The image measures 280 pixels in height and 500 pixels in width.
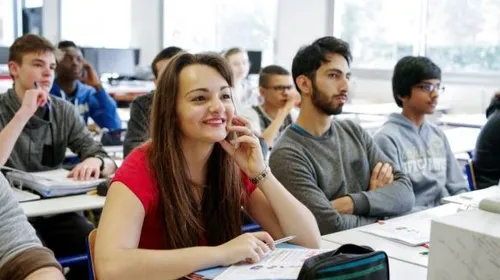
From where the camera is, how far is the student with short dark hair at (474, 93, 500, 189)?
10.4 ft

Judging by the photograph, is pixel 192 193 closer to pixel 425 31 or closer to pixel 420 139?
pixel 420 139

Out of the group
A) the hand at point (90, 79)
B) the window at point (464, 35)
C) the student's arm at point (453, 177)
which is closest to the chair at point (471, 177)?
the student's arm at point (453, 177)

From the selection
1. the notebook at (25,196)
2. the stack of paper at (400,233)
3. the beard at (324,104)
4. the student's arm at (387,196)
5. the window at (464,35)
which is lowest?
the notebook at (25,196)

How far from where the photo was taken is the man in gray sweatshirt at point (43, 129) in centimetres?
273

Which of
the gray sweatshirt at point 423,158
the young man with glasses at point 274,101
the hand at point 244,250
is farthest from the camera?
the young man with glasses at point 274,101

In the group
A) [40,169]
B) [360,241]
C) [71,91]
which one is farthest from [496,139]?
[71,91]

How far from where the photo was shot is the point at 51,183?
2.50m

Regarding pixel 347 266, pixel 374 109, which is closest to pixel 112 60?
pixel 374 109

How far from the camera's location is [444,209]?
2.30 m

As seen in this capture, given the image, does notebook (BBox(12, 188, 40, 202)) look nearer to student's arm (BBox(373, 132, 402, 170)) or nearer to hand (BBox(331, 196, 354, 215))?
hand (BBox(331, 196, 354, 215))

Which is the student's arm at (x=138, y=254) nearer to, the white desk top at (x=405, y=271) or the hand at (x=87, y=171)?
the white desk top at (x=405, y=271)

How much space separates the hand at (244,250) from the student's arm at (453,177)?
1705 mm

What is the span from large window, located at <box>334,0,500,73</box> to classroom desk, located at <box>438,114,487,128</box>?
66 centimetres

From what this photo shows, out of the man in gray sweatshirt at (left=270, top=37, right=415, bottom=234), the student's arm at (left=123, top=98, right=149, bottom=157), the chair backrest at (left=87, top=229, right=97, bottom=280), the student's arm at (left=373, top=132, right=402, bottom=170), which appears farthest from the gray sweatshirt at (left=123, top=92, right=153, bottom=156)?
the chair backrest at (left=87, top=229, right=97, bottom=280)
